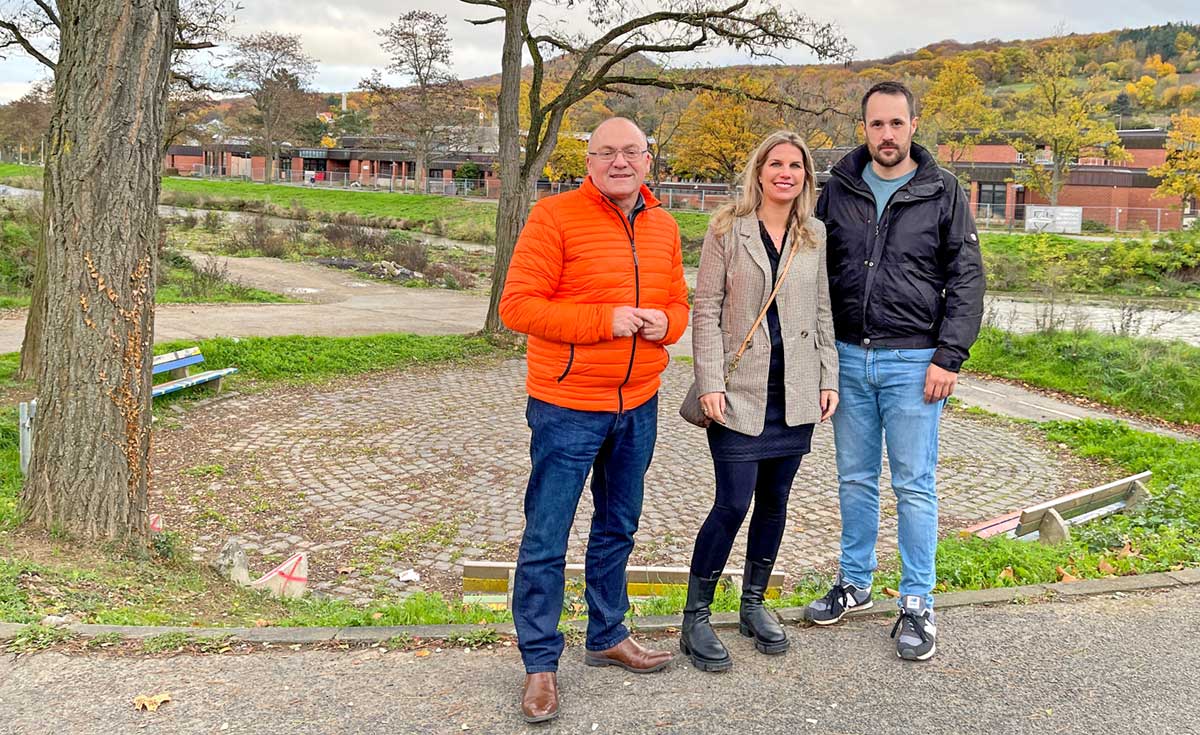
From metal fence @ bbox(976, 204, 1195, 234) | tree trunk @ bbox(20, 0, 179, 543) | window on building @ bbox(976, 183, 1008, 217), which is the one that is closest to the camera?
tree trunk @ bbox(20, 0, 179, 543)

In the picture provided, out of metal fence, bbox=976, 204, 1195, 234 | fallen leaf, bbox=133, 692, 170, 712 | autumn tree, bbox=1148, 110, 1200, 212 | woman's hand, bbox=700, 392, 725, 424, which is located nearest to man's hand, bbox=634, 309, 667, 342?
woman's hand, bbox=700, 392, 725, 424

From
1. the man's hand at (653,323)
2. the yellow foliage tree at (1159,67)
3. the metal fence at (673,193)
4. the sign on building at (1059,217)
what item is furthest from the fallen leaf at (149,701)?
the yellow foliage tree at (1159,67)

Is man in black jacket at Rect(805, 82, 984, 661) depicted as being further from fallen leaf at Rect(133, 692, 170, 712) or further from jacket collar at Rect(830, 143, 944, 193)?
fallen leaf at Rect(133, 692, 170, 712)

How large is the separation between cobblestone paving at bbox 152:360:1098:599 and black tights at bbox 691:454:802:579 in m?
2.49

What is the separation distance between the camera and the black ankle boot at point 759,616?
12.9 feet

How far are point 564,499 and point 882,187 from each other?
6.06 ft

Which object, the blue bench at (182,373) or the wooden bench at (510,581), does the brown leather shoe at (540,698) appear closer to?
the wooden bench at (510,581)

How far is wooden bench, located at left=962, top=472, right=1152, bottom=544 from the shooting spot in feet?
20.5

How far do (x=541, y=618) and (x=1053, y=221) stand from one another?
4699 centimetres

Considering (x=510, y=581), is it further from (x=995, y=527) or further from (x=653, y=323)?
(x=995, y=527)

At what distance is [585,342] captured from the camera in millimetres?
3389

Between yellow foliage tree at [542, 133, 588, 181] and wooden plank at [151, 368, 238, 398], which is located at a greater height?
yellow foliage tree at [542, 133, 588, 181]

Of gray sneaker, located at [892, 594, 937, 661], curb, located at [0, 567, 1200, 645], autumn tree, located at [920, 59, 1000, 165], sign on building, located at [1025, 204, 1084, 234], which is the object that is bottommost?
curb, located at [0, 567, 1200, 645]

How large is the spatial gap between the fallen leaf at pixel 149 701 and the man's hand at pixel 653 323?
7.00 ft
